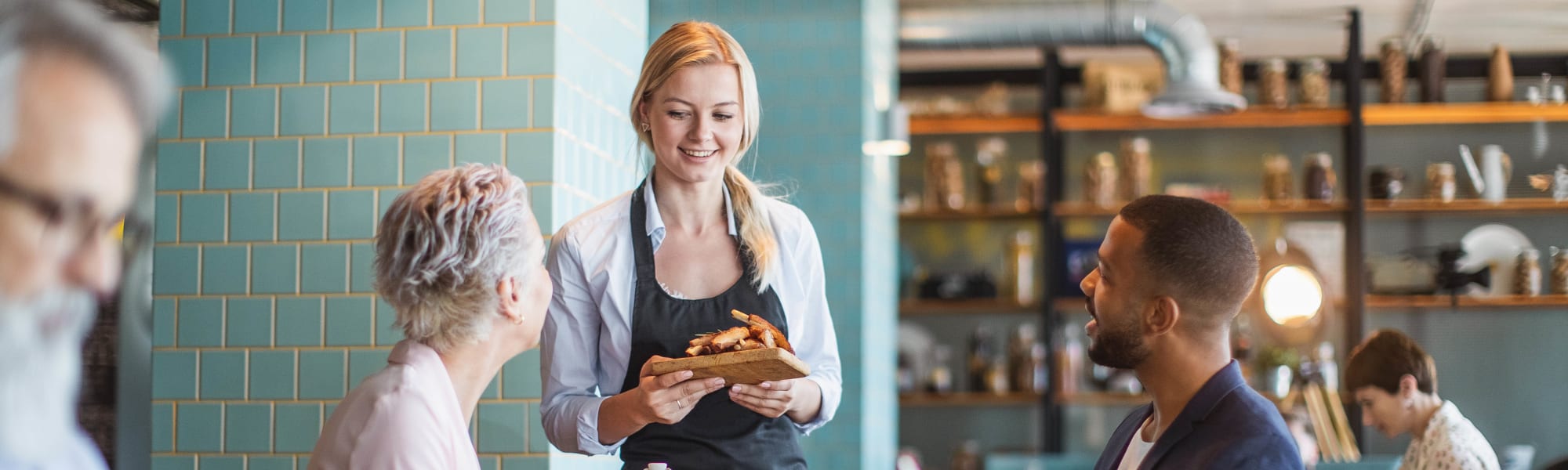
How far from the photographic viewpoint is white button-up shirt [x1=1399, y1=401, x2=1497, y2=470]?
3.74 meters

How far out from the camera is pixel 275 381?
2.92 m

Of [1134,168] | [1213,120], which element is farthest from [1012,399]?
[1213,120]

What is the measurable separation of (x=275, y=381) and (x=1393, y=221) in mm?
6134

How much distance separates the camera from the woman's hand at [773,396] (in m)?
2.11

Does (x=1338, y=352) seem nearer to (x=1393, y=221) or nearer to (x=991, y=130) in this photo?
(x=1393, y=221)

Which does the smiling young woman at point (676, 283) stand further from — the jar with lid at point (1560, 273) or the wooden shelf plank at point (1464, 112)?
the jar with lid at point (1560, 273)

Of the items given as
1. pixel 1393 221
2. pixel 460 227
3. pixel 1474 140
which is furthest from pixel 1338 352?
pixel 460 227

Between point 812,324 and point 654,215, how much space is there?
1.11 ft

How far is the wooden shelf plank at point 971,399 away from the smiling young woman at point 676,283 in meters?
5.07

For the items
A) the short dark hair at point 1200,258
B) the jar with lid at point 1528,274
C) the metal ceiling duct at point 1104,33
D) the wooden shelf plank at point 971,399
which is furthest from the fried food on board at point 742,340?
the jar with lid at point 1528,274

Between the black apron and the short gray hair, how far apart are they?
5.60ft

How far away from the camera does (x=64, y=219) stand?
1.98ft

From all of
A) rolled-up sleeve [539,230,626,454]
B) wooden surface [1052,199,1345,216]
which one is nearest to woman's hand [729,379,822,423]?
rolled-up sleeve [539,230,626,454]

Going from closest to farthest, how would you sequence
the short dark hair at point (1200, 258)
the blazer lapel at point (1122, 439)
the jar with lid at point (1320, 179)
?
the short dark hair at point (1200, 258), the blazer lapel at point (1122, 439), the jar with lid at point (1320, 179)
